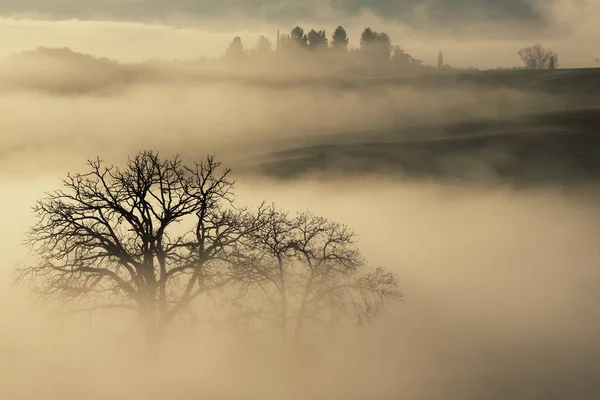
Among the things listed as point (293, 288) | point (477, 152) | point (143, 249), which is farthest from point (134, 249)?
point (477, 152)

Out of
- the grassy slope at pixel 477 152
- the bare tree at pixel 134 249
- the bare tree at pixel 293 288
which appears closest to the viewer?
the bare tree at pixel 134 249

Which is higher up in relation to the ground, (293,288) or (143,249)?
(143,249)

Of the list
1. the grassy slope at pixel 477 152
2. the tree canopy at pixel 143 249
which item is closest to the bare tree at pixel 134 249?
the tree canopy at pixel 143 249

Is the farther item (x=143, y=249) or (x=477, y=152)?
(x=477, y=152)

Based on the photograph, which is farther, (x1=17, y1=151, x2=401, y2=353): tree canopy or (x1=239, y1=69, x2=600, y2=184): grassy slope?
(x1=239, y1=69, x2=600, y2=184): grassy slope

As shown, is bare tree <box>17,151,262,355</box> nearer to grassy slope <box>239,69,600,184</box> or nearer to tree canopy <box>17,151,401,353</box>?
tree canopy <box>17,151,401,353</box>

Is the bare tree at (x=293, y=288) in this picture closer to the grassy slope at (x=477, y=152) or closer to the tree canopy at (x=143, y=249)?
the tree canopy at (x=143, y=249)

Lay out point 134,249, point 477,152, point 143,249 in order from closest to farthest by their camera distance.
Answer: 1. point 143,249
2. point 134,249
3. point 477,152

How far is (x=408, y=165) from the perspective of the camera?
402 ft

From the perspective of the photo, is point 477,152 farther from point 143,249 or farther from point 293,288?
point 143,249

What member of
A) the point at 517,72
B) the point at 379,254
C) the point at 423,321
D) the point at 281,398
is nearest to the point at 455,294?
the point at 423,321

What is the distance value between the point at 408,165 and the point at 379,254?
4071 cm

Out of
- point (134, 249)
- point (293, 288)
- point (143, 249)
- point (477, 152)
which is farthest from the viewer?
point (477, 152)

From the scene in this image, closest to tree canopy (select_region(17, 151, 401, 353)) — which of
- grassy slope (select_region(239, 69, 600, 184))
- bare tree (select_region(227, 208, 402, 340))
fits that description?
bare tree (select_region(227, 208, 402, 340))
